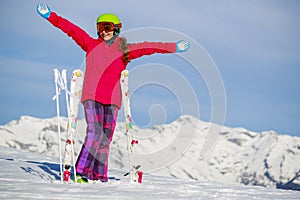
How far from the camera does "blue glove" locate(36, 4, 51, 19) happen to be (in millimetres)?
9705

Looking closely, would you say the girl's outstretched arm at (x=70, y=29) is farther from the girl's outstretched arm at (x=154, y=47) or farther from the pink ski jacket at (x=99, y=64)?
the girl's outstretched arm at (x=154, y=47)

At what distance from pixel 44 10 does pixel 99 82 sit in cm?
166

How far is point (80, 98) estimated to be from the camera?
32.4 feet

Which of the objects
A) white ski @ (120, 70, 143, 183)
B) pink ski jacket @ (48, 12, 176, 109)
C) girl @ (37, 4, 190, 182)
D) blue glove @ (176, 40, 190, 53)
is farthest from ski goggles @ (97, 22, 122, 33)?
blue glove @ (176, 40, 190, 53)

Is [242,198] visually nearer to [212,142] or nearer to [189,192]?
[189,192]

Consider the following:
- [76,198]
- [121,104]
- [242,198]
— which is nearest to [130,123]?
[121,104]

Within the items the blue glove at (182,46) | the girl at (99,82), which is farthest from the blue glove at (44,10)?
the blue glove at (182,46)

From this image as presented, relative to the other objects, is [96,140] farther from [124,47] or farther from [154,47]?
[154,47]

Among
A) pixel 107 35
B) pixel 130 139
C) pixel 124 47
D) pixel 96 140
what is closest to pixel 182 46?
pixel 124 47

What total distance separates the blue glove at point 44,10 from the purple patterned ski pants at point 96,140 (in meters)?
1.75

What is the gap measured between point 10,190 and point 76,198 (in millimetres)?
938

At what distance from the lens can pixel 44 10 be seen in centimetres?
975

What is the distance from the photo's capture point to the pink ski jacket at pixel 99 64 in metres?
9.77

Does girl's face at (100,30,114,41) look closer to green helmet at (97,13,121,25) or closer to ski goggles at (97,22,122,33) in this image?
ski goggles at (97,22,122,33)
